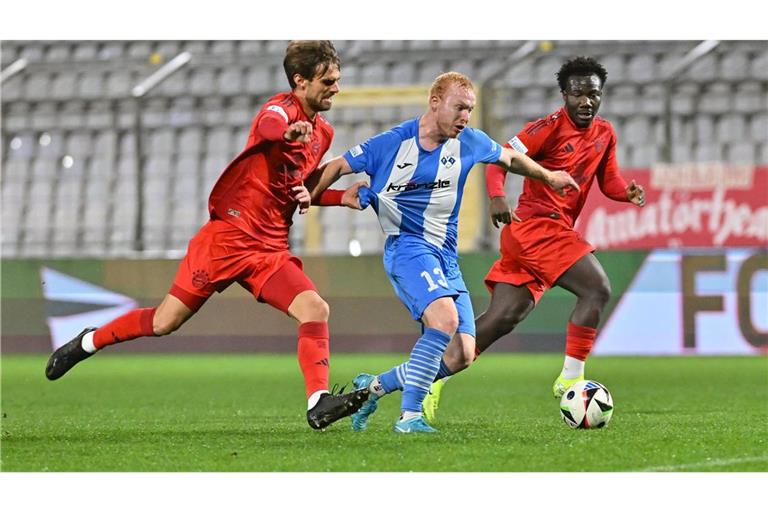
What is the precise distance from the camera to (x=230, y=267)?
244 inches

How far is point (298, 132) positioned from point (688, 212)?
922 centimetres

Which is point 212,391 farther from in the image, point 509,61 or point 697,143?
point 697,143

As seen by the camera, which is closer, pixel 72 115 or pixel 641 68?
pixel 641 68

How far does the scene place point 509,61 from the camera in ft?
47.6

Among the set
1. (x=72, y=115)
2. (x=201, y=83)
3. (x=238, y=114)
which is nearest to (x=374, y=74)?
(x=238, y=114)

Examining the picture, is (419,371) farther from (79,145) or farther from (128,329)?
(79,145)

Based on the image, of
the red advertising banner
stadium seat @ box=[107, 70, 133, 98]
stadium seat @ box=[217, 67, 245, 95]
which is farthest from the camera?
stadium seat @ box=[217, 67, 245, 95]

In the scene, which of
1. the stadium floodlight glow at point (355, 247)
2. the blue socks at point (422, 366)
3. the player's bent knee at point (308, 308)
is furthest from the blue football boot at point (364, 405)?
the stadium floodlight glow at point (355, 247)

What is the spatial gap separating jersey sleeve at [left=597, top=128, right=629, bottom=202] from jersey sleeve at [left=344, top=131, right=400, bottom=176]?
6.33 feet

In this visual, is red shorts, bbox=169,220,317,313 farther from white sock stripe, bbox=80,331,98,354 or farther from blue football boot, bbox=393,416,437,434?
blue football boot, bbox=393,416,437,434

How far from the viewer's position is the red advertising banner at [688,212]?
13.8 meters

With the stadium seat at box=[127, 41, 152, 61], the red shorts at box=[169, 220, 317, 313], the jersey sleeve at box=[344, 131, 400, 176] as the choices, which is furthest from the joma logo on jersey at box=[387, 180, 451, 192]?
the stadium seat at box=[127, 41, 152, 61]

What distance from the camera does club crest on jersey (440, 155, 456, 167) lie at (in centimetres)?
618
